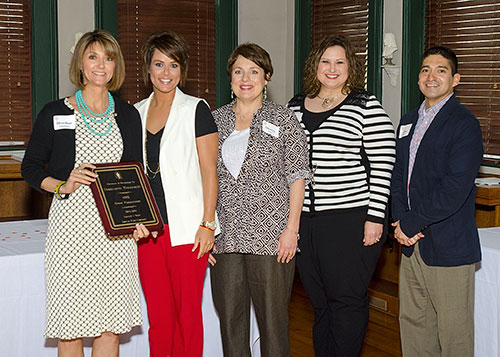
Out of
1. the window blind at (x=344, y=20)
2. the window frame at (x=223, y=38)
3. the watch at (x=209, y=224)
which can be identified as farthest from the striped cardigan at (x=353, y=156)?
the window frame at (x=223, y=38)

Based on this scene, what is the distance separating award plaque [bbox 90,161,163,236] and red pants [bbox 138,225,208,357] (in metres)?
0.22

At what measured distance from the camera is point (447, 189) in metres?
2.47

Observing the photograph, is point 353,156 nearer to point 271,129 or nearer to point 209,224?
point 271,129

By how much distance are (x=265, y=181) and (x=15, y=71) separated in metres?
3.92

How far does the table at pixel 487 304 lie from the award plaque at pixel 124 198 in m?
1.43

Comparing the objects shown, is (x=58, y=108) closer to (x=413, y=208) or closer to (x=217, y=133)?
(x=217, y=133)

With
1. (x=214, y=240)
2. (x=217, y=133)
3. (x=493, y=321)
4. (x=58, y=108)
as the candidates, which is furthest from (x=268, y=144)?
(x=493, y=321)

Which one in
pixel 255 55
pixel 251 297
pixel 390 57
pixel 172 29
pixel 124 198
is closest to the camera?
pixel 124 198

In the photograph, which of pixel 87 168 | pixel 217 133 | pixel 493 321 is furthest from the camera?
pixel 493 321

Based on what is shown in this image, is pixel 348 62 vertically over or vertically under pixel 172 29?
under

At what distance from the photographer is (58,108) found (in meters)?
2.37

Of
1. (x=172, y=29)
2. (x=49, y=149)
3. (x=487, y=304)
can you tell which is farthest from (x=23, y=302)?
(x=172, y=29)

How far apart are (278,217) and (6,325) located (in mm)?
1170

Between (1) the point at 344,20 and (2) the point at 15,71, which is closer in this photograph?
(2) the point at 15,71
